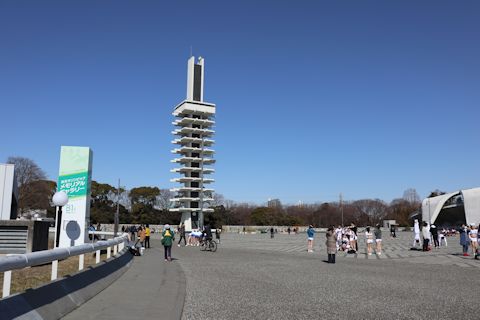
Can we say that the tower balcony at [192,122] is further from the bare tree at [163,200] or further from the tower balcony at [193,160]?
the bare tree at [163,200]

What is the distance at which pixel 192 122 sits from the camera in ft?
330

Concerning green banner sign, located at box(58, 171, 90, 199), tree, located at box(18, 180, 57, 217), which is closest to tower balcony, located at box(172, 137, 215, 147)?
tree, located at box(18, 180, 57, 217)

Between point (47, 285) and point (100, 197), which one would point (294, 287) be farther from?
point (100, 197)

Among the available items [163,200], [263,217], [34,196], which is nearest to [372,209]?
[263,217]

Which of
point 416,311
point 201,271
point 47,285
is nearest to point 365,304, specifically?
point 416,311

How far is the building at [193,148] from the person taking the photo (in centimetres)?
9656

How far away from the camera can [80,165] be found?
75.9 ft

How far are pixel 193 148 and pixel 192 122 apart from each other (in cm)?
616

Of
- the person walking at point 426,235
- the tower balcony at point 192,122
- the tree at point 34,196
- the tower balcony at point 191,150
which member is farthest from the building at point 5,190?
the tower balcony at point 192,122

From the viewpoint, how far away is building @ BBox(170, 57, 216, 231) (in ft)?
317

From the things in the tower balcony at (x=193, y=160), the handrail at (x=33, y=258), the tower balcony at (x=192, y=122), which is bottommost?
the handrail at (x=33, y=258)

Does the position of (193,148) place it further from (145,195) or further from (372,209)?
(372,209)

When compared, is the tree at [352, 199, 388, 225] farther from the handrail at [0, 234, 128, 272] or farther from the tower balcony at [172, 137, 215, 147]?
the handrail at [0, 234, 128, 272]

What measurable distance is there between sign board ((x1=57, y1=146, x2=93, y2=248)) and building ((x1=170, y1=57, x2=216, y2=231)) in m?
72.3
